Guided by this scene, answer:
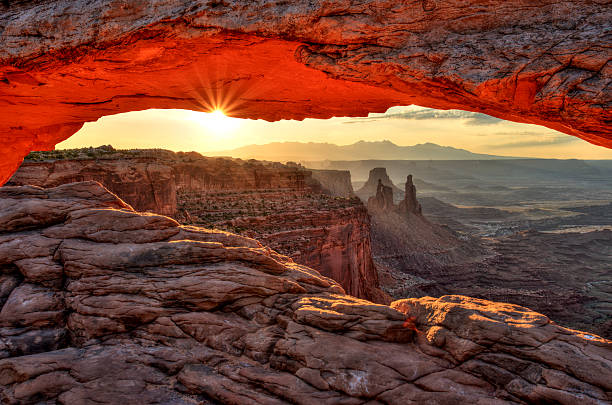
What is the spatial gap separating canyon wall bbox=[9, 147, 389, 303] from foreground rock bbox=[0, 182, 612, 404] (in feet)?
50.9

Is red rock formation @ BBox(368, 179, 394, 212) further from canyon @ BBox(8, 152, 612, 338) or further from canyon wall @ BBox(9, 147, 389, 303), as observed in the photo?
canyon wall @ BBox(9, 147, 389, 303)

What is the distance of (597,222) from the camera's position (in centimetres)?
11350

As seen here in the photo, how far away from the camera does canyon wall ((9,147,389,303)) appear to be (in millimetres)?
23016

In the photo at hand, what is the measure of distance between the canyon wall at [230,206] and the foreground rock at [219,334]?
15525 mm

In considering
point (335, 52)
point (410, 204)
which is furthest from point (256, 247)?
point (410, 204)

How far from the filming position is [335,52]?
7184 millimetres

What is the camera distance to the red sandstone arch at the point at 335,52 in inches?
227

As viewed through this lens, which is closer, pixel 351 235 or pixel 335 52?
pixel 335 52

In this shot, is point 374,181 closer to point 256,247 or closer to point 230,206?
point 230,206

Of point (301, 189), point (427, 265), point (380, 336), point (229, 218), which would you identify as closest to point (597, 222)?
point (427, 265)

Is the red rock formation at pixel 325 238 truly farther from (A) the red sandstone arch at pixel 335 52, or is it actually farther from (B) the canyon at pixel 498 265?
(A) the red sandstone arch at pixel 335 52

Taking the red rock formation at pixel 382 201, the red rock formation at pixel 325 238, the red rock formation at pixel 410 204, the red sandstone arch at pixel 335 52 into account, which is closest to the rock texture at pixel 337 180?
the red rock formation at pixel 382 201

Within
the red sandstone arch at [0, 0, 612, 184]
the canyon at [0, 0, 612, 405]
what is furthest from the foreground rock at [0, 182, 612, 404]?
the red sandstone arch at [0, 0, 612, 184]

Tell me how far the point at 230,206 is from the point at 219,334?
2321 centimetres
